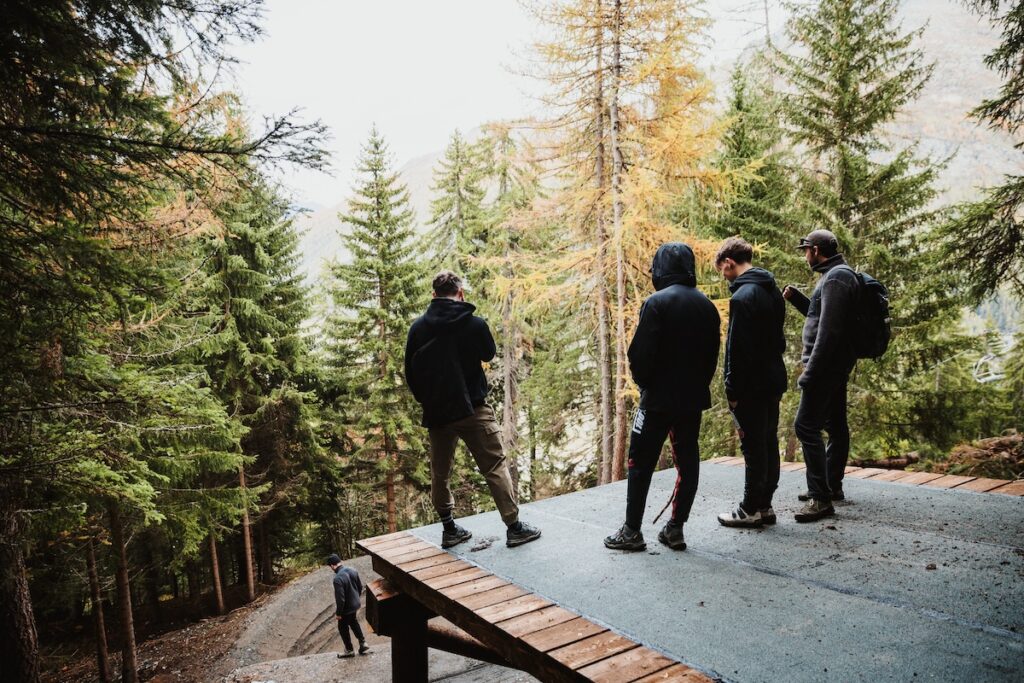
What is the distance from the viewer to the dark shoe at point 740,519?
14.3ft

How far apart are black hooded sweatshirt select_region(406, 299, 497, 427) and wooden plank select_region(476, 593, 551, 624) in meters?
1.41

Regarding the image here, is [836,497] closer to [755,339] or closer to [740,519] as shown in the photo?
[740,519]

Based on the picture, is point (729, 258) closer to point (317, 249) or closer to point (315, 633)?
point (315, 633)

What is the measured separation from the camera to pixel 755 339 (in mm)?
4156

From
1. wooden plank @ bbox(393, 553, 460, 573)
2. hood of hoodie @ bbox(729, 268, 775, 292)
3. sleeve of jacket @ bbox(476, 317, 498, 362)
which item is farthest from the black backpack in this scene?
wooden plank @ bbox(393, 553, 460, 573)

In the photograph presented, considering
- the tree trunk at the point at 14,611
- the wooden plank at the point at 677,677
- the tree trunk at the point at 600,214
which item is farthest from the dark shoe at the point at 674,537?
the tree trunk at the point at 600,214

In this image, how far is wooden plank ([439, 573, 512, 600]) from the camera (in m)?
3.51

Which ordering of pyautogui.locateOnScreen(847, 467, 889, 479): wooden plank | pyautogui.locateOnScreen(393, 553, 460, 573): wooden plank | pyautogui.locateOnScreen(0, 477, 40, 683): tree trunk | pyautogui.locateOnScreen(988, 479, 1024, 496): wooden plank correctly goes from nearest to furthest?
pyautogui.locateOnScreen(393, 553, 460, 573): wooden plank
pyautogui.locateOnScreen(988, 479, 1024, 496): wooden plank
pyautogui.locateOnScreen(0, 477, 40, 683): tree trunk
pyautogui.locateOnScreen(847, 467, 889, 479): wooden plank

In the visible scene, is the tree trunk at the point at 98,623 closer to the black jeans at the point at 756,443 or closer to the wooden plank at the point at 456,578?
the wooden plank at the point at 456,578

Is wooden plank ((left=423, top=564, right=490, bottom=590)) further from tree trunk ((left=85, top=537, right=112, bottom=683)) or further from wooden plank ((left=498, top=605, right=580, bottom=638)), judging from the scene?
tree trunk ((left=85, top=537, right=112, bottom=683))

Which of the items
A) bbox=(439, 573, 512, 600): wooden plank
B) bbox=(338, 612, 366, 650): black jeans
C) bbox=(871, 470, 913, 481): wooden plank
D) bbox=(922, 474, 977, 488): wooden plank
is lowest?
bbox=(338, 612, 366, 650): black jeans

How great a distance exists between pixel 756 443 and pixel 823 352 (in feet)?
2.97

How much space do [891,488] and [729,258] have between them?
9.74 ft

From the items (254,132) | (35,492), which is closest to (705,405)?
(254,132)
